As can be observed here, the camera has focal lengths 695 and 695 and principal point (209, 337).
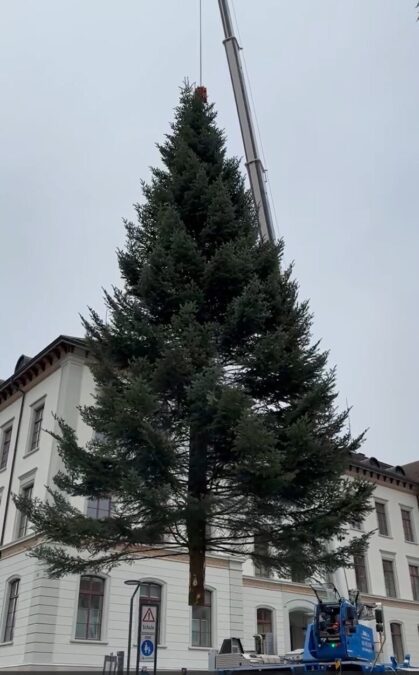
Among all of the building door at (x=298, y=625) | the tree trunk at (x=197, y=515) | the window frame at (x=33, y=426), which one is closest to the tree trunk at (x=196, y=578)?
the tree trunk at (x=197, y=515)

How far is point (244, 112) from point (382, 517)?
80.0 ft

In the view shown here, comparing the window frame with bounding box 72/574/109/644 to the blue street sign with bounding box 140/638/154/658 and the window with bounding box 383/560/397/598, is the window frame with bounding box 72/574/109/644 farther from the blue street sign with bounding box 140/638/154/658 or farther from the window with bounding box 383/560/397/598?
the window with bounding box 383/560/397/598

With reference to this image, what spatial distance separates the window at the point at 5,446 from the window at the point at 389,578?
20897 mm

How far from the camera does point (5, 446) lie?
96.5ft

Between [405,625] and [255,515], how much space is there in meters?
27.7

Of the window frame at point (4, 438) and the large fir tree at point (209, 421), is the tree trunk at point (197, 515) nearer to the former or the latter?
the large fir tree at point (209, 421)

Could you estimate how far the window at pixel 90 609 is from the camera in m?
22.6

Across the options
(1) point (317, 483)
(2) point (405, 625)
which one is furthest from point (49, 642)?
(2) point (405, 625)

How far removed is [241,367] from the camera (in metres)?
14.0

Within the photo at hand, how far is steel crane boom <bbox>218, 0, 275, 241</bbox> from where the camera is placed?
24.9 metres

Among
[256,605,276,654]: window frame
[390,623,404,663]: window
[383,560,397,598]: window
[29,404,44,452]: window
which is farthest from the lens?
[383,560,397,598]: window

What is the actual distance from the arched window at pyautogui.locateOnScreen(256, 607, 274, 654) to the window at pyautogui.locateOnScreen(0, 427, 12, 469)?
40.3 ft

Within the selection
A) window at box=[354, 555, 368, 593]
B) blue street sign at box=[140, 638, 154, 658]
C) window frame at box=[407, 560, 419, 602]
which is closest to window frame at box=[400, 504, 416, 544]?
window frame at box=[407, 560, 419, 602]

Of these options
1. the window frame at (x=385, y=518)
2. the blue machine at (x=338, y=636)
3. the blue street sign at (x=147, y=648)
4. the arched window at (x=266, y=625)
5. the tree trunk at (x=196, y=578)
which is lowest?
the blue street sign at (x=147, y=648)
